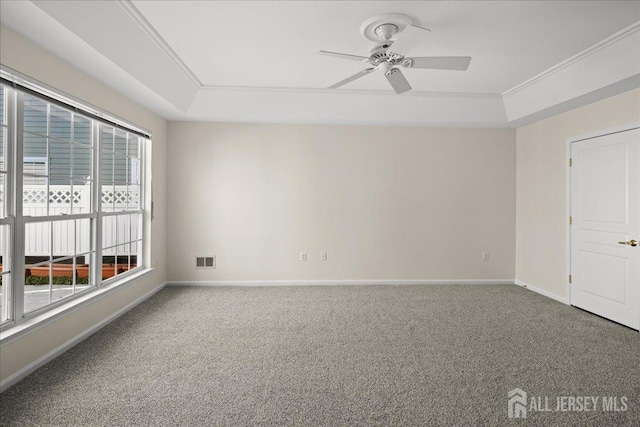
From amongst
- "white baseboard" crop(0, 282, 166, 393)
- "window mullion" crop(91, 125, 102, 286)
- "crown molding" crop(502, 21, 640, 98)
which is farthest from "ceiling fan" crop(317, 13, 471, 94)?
"white baseboard" crop(0, 282, 166, 393)

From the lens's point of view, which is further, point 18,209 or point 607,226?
point 607,226

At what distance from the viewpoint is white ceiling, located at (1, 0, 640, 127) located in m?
2.48

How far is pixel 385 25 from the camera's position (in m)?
2.72

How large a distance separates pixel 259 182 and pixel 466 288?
343 centimetres

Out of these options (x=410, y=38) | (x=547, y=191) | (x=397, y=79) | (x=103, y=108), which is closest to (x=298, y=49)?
(x=397, y=79)

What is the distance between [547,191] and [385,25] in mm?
3335

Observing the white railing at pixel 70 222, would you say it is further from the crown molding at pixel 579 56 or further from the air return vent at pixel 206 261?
the crown molding at pixel 579 56

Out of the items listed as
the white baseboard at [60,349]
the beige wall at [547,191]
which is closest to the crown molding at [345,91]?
the beige wall at [547,191]

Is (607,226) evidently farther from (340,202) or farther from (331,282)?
(331,282)

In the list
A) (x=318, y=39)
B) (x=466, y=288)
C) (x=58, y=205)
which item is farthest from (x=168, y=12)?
(x=466, y=288)

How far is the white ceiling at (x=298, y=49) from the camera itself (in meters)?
2.48

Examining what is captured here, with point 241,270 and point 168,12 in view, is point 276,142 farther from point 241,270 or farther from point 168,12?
point 168,12

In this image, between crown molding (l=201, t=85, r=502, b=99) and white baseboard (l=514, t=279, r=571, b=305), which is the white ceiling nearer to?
crown molding (l=201, t=85, r=502, b=99)

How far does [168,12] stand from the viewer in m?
2.62
